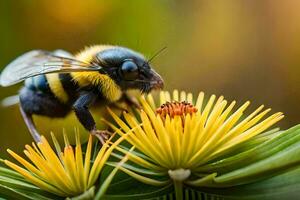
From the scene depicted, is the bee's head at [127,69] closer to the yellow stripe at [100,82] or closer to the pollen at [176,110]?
the yellow stripe at [100,82]

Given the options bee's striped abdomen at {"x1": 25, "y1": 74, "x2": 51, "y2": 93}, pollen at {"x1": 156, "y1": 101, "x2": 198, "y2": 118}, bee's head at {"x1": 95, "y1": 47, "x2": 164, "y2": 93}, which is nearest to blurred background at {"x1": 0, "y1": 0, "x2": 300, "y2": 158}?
bee's striped abdomen at {"x1": 25, "y1": 74, "x2": 51, "y2": 93}

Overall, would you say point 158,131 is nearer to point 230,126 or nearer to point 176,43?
point 230,126

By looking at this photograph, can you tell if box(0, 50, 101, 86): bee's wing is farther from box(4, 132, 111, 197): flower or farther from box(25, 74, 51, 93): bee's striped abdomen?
box(4, 132, 111, 197): flower

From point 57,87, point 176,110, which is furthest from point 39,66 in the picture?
point 176,110

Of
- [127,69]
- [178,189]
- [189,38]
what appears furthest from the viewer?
[189,38]

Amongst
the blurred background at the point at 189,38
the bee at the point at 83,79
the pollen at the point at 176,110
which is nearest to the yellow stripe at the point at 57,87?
the bee at the point at 83,79

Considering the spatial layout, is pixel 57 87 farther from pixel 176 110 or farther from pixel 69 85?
pixel 176 110
